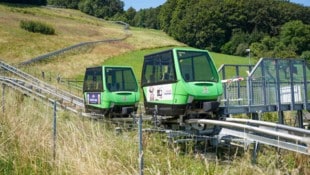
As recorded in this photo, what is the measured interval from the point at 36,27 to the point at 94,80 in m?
45.9

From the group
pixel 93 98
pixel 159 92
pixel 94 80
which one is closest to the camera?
pixel 159 92

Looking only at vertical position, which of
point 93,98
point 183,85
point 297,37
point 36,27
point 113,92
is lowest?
point 93,98

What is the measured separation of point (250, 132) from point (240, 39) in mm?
78281

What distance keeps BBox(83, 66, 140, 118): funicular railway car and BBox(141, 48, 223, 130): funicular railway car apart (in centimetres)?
329

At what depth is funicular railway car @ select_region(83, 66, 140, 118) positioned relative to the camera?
48.2 ft

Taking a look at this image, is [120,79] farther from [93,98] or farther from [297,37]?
[297,37]

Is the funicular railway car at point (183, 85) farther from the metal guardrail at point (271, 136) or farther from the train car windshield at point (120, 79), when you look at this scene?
the train car windshield at point (120, 79)

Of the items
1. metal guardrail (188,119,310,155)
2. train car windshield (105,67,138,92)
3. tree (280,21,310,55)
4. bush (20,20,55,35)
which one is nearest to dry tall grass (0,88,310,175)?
metal guardrail (188,119,310,155)

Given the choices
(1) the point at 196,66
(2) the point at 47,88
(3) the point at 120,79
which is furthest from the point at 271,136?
(2) the point at 47,88

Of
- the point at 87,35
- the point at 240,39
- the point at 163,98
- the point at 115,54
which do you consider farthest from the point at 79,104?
the point at 240,39

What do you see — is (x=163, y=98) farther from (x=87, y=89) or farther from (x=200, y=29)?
(x=200, y=29)

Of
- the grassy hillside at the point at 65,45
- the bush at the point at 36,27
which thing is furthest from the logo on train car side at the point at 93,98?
the bush at the point at 36,27

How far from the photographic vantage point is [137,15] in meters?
141

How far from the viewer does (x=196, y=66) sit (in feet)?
36.1
